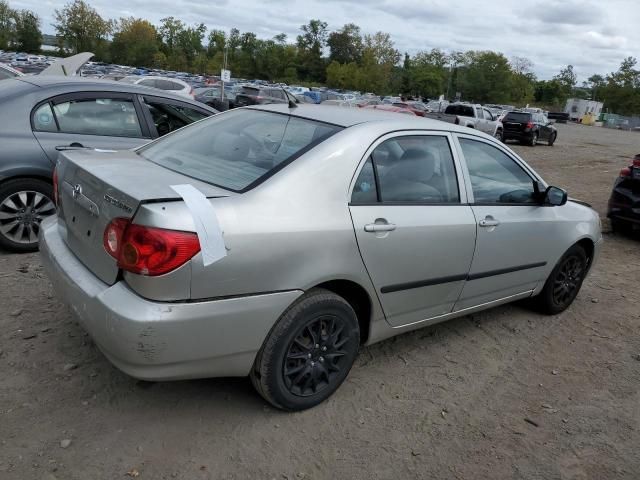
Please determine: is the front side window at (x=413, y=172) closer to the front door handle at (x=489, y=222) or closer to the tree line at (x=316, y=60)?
the front door handle at (x=489, y=222)

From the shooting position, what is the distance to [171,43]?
10806 cm

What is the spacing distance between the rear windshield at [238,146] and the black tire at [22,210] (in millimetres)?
1788

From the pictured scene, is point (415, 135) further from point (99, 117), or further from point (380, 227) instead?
point (99, 117)

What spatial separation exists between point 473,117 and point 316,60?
86889 millimetres

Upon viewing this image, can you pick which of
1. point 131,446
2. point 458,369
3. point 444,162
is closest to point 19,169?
point 131,446

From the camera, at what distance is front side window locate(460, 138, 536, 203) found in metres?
3.76

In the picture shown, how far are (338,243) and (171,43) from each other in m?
115

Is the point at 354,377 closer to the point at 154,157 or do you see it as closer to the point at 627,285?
the point at 154,157

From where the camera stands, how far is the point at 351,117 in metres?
3.42

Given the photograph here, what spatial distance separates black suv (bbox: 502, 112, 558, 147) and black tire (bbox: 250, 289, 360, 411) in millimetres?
23237

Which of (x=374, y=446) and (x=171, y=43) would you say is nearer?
(x=374, y=446)

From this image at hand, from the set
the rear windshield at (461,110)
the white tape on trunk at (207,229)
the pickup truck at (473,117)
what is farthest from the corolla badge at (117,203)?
the rear windshield at (461,110)

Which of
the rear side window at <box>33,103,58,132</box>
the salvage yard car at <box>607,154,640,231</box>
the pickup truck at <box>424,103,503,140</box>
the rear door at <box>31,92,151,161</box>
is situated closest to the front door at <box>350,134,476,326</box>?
the rear door at <box>31,92,151,161</box>

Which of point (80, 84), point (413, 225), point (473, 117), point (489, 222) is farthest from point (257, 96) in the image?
point (413, 225)
